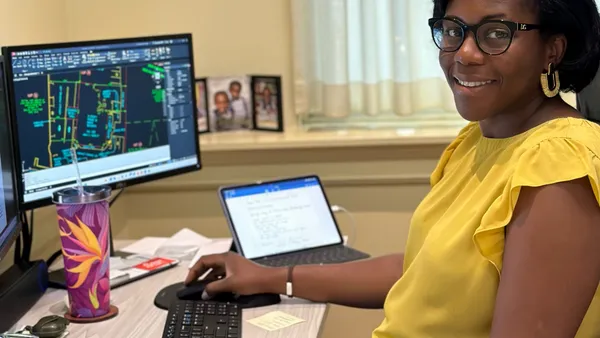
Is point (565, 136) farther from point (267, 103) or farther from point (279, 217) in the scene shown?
point (267, 103)

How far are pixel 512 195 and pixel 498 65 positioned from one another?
200 mm

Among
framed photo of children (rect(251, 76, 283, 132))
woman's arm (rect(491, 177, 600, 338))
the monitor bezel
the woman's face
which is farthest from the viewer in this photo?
framed photo of children (rect(251, 76, 283, 132))

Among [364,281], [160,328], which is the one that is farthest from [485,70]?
[160,328]

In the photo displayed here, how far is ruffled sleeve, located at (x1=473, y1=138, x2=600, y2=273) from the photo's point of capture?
109 centimetres

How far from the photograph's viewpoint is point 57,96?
1768mm

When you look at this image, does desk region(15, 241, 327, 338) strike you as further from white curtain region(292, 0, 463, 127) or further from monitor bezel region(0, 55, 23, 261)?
white curtain region(292, 0, 463, 127)

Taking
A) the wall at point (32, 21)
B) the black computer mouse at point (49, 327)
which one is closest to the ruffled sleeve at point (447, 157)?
the black computer mouse at point (49, 327)

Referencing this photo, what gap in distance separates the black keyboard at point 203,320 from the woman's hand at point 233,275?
0.04 m

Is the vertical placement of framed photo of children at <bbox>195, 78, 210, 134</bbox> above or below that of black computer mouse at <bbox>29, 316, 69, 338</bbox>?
above

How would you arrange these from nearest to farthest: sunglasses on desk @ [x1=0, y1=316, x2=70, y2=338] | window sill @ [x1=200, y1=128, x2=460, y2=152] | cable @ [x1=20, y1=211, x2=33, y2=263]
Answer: sunglasses on desk @ [x1=0, y1=316, x2=70, y2=338]
cable @ [x1=20, y1=211, x2=33, y2=263]
window sill @ [x1=200, y1=128, x2=460, y2=152]

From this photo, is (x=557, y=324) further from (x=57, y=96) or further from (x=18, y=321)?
(x=57, y=96)

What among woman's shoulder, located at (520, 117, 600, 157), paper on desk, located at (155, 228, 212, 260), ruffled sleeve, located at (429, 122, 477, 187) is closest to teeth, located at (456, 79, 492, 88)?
woman's shoulder, located at (520, 117, 600, 157)

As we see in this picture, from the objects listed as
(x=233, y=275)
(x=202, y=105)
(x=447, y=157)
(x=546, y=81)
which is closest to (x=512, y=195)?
(x=546, y=81)

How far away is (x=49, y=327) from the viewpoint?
1451mm
